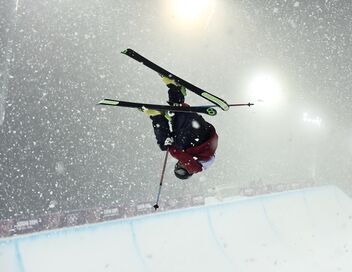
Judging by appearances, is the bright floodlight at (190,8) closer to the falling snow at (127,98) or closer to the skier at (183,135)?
the falling snow at (127,98)

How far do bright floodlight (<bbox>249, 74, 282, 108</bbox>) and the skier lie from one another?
65.8ft

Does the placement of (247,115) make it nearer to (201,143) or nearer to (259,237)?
(259,237)

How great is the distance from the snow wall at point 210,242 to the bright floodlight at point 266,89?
10.8 metres

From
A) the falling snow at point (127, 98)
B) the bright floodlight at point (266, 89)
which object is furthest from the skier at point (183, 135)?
the bright floodlight at point (266, 89)

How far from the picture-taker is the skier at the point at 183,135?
458cm

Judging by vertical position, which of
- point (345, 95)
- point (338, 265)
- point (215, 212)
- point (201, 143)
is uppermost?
point (345, 95)

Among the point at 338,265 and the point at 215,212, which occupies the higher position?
the point at 215,212

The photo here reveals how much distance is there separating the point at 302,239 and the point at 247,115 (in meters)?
12.9

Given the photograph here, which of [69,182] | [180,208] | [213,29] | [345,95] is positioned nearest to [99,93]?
[69,182]

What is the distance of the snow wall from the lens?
352 inches

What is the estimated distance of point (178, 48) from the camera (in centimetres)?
2245

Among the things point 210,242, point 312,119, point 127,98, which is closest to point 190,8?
point 127,98

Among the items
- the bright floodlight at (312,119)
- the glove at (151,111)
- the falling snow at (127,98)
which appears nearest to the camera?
the glove at (151,111)

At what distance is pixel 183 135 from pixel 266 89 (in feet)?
71.7
